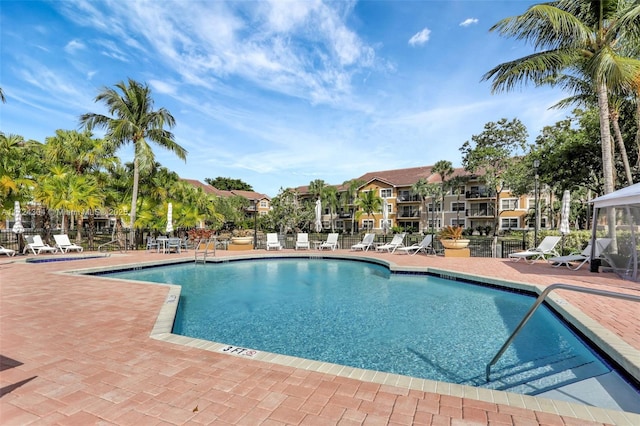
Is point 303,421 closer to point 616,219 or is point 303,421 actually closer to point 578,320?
point 578,320

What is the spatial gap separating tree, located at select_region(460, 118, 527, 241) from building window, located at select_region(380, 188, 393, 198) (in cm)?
1263

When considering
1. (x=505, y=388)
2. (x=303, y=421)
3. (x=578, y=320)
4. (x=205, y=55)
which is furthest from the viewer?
(x=205, y=55)

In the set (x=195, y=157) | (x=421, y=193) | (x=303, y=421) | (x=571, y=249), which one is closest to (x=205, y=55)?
(x=195, y=157)

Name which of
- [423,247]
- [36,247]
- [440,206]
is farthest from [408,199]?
[36,247]

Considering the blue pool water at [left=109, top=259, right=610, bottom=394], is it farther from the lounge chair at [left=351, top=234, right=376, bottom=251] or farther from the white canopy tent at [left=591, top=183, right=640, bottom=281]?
the lounge chair at [left=351, top=234, right=376, bottom=251]

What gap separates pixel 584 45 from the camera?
11.1m

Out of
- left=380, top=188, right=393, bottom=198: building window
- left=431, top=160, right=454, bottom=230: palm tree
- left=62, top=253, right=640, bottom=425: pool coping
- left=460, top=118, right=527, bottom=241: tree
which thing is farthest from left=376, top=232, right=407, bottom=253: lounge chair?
left=380, top=188, right=393, bottom=198: building window

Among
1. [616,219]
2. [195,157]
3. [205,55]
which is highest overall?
[205,55]

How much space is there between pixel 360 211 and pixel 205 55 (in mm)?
34406

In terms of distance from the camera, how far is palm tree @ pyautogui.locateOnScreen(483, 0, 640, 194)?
9961 millimetres

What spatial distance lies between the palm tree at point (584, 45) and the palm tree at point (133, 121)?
1781 centimetres

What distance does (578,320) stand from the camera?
5.08 meters

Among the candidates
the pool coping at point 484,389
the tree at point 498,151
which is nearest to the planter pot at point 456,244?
the pool coping at point 484,389

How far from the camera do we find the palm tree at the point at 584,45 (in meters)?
9.96
